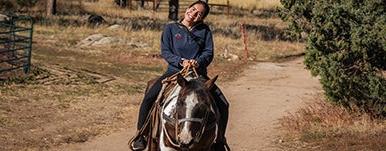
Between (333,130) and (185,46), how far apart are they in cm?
563

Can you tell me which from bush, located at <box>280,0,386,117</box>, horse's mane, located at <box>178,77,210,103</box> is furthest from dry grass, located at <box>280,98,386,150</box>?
horse's mane, located at <box>178,77,210,103</box>

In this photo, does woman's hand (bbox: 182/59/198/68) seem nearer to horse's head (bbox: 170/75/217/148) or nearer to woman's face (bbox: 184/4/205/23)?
woman's face (bbox: 184/4/205/23)

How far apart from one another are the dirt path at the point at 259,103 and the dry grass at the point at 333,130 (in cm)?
44

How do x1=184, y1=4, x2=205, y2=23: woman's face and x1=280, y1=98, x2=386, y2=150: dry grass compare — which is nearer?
x1=184, y1=4, x2=205, y2=23: woman's face

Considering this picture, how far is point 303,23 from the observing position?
1283 cm

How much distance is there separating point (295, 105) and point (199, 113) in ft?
34.3

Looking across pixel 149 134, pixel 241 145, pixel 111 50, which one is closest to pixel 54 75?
pixel 111 50

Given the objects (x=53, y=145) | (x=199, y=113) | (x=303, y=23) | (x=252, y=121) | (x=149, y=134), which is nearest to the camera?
(x=199, y=113)

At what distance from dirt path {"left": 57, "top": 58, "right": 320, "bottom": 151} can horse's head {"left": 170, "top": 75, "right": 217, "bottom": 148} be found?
5.41m

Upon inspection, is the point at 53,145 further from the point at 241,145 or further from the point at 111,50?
the point at 111,50

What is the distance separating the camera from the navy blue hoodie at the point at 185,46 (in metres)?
7.36

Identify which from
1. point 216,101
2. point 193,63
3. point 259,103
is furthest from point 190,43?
point 259,103

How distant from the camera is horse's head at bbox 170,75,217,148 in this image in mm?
6176

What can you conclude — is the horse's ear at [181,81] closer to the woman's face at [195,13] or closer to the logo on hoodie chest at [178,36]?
the logo on hoodie chest at [178,36]
